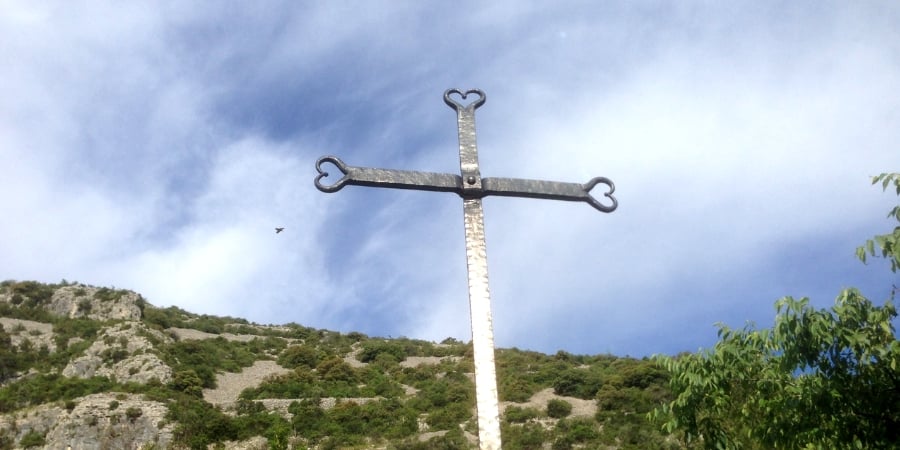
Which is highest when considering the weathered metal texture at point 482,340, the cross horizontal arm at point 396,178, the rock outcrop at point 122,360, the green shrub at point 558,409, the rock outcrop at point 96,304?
the rock outcrop at point 96,304

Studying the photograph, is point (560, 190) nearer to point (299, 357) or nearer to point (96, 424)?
point (96, 424)

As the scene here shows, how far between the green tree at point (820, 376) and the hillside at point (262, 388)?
1956 centimetres

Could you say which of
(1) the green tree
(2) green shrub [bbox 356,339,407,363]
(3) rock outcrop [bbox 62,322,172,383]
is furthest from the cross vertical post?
(2) green shrub [bbox 356,339,407,363]

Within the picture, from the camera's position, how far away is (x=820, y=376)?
591cm

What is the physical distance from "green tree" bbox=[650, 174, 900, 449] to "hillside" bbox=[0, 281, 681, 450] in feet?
64.2

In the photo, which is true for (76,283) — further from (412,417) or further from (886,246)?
(886,246)

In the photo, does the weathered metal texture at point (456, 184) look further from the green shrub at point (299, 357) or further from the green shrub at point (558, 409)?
the green shrub at point (299, 357)

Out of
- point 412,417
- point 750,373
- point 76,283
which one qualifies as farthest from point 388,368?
point 750,373

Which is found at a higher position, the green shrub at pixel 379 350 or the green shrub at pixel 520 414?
the green shrub at pixel 379 350

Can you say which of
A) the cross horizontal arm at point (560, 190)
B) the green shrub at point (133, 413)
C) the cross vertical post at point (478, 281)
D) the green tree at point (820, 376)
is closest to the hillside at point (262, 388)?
the green shrub at point (133, 413)

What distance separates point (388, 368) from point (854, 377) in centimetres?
4328

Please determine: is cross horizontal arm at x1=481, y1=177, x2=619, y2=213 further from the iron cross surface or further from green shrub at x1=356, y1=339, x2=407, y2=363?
green shrub at x1=356, y1=339, x2=407, y2=363

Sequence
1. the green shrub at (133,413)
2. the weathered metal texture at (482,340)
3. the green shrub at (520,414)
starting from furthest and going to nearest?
1. the green shrub at (520,414)
2. the green shrub at (133,413)
3. the weathered metal texture at (482,340)

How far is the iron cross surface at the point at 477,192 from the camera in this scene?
463 centimetres
